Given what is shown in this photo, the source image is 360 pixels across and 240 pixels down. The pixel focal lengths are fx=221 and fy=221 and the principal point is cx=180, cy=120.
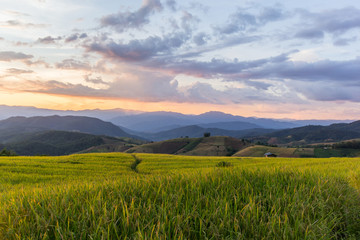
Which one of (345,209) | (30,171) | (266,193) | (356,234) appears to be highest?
(266,193)

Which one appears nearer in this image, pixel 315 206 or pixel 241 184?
pixel 315 206

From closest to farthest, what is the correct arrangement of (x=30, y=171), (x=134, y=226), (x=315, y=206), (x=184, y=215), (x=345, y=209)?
(x=134, y=226), (x=184, y=215), (x=315, y=206), (x=345, y=209), (x=30, y=171)

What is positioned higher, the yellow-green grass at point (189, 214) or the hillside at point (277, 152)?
the yellow-green grass at point (189, 214)

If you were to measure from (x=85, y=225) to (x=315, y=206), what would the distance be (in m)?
4.88

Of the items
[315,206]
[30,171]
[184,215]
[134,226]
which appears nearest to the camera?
[134,226]

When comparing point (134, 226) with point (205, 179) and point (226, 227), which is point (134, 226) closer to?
point (226, 227)

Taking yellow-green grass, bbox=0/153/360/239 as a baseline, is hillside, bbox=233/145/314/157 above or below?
below

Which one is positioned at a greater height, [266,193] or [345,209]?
[266,193]

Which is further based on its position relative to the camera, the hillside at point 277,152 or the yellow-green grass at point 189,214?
the hillside at point 277,152

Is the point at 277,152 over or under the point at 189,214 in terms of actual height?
under

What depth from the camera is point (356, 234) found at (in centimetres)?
507

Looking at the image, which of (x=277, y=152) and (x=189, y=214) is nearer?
(x=189, y=214)

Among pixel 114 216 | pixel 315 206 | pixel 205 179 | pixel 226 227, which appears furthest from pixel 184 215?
pixel 315 206

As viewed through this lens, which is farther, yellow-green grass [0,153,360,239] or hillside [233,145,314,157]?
hillside [233,145,314,157]
